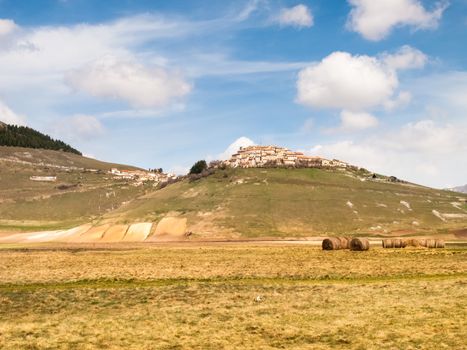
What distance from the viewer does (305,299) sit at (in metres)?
30.1

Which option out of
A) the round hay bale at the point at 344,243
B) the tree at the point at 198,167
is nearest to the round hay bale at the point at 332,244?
the round hay bale at the point at 344,243

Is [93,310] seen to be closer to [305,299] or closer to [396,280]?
[305,299]

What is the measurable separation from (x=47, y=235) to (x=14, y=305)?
10171 centimetres

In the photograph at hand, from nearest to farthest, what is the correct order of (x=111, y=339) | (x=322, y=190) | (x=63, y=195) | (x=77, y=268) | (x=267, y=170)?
(x=111, y=339), (x=77, y=268), (x=322, y=190), (x=267, y=170), (x=63, y=195)

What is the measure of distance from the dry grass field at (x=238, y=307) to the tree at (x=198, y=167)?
13550 centimetres

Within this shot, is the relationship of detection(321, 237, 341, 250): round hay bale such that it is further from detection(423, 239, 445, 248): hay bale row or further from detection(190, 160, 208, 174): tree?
detection(190, 160, 208, 174): tree

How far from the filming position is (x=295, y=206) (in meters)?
135

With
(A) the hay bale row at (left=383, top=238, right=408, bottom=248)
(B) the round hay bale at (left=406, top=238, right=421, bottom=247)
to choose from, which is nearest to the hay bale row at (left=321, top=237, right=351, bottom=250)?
(A) the hay bale row at (left=383, top=238, right=408, bottom=248)

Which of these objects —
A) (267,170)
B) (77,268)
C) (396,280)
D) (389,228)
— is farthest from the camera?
(267,170)

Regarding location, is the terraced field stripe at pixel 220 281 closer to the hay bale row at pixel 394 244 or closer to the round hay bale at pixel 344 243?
the round hay bale at pixel 344 243

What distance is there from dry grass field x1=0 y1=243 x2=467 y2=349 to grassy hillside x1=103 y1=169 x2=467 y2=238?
7240 cm

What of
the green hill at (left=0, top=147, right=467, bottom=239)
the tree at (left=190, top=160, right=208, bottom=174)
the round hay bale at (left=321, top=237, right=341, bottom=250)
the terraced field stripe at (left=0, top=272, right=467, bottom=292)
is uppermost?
the tree at (left=190, top=160, right=208, bottom=174)

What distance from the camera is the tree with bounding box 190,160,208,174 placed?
604ft

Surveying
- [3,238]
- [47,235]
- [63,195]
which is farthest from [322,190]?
[63,195]
